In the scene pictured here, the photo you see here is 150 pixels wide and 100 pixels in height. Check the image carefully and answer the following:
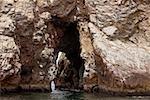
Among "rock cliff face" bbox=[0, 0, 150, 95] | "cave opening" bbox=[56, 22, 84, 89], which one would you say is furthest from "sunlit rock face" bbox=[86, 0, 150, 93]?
"cave opening" bbox=[56, 22, 84, 89]

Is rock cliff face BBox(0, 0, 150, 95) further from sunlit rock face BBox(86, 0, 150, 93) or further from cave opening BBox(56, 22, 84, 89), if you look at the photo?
cave opening BBox(56, 22, 84, 89)

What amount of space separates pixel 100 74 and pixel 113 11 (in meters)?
4.34

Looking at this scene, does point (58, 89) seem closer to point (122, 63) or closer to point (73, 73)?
point (73, 73)

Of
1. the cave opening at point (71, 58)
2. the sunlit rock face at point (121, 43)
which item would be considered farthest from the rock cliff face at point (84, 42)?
the cave opening at point (71, 58)

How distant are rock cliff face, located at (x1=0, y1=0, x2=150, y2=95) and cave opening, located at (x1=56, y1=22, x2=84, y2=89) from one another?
0.41 m

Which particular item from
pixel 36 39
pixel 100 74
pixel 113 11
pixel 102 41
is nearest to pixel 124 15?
pixel 113 11

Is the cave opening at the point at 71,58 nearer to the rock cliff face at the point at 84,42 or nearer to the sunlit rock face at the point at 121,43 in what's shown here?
the rock cliff face at the point at 84,42

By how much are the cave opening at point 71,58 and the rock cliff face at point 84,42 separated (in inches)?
16.1

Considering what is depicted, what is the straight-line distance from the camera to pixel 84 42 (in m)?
26.6

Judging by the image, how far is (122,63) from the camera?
2305 centimetres

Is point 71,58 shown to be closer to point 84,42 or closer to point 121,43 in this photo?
point 84,42

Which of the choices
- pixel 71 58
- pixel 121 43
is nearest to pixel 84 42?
pixel 121 43

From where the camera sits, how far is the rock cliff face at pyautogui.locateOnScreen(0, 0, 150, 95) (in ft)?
75.1

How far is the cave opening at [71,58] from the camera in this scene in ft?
96.5
